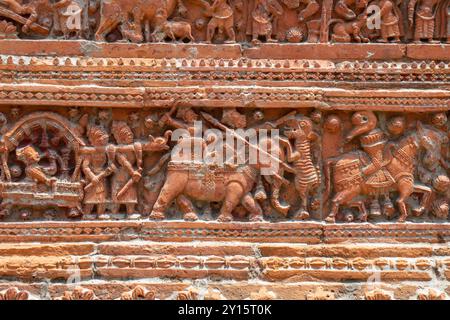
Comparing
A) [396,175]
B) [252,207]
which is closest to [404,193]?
[396,175]

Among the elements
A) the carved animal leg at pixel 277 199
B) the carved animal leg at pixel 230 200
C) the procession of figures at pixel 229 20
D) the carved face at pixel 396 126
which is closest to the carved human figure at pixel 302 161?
the carved animal leg at pixel 277 199

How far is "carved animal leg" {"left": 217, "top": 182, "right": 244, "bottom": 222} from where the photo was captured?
510 centimetres

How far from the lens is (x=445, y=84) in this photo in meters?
5.23

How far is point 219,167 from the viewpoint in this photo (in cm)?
513

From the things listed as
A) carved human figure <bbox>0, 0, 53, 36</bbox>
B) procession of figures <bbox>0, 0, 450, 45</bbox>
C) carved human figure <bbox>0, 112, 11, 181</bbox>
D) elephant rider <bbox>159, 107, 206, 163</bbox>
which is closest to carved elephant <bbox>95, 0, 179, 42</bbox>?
procession of figures <bbox>0, 0, 450, 45</bbox>

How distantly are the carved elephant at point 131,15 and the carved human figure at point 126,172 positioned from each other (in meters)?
0.85

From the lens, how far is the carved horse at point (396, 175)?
5141 millimetres

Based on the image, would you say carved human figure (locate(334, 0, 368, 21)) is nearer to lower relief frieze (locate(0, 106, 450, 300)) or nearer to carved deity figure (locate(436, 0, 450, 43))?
carved deity figure (locate(436, 0, 450, 43))

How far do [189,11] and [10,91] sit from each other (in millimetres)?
1794

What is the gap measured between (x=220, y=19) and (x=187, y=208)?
1.77 m

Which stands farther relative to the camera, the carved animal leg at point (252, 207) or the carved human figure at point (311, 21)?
the carved human figure at point (311, 21)

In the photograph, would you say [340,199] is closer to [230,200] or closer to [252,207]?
[252,207]

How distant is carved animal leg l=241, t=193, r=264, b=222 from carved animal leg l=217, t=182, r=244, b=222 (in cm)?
6

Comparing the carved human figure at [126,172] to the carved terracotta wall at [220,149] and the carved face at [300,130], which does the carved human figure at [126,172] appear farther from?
the carved face at [300,130]
